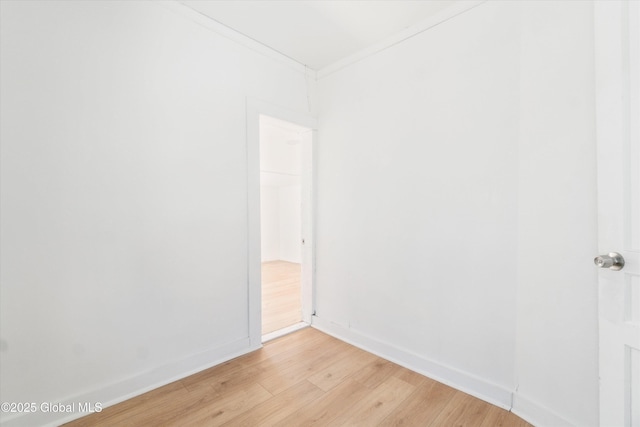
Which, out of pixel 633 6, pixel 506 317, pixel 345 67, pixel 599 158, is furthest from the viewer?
pixel 345 67

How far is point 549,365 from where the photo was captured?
5.20ft

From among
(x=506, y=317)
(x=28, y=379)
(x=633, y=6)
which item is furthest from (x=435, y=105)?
(x=28, y=379)

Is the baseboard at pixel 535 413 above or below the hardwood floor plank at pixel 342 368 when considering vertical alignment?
above

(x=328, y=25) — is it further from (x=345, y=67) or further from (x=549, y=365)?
(x=549, y=365)

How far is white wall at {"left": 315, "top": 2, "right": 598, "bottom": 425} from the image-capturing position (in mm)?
1504

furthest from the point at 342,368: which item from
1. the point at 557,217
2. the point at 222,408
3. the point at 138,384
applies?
the point at 557,217

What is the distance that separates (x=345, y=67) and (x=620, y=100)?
7.11 feet

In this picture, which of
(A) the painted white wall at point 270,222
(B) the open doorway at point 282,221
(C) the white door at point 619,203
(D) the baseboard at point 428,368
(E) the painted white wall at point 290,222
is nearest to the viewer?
(C) the white door at point 619,203

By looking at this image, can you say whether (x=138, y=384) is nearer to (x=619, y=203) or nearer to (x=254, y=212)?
(x=254, y=212)

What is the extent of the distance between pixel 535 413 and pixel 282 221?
20.5 feet

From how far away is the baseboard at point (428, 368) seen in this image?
1.81m

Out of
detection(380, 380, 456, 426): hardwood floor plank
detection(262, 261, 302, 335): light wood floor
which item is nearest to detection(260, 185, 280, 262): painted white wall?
detection(262, 261, 302, 335): light wood floor

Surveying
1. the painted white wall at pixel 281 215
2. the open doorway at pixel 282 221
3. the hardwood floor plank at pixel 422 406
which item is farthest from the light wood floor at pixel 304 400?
the painted white wall at pixel 281 215

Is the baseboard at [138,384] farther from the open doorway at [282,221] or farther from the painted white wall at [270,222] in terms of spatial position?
the painted white wall at [270,222]
